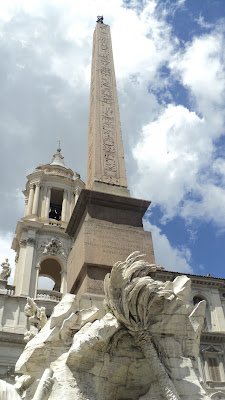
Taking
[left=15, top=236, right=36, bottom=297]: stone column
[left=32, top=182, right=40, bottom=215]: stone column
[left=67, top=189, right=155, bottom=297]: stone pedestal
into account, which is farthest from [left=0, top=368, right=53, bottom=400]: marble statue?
[left=32, top=182, right=40, bottom=215]: stone column

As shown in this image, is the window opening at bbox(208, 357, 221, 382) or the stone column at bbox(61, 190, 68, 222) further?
the stone column at bbox(61, 190, 68, 222)

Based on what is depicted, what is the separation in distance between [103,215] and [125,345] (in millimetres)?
2736

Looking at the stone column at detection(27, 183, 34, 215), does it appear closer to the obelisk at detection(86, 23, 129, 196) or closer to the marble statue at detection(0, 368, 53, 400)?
the obelisk at detection(86, 23, 129, 196)

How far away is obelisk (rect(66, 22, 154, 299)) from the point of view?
7184mm

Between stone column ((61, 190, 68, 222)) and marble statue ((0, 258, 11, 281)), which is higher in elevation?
stone column ((61, 190, 68, 222))

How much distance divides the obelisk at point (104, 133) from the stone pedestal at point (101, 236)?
0.51m

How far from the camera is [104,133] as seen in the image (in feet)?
33.2

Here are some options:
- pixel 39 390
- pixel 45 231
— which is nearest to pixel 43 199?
pixel 45 231

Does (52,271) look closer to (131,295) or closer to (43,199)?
(43,199)

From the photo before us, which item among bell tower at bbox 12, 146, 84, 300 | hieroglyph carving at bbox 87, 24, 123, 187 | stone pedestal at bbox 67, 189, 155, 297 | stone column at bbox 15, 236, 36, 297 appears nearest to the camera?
stone pedestal at bbox 67, 189, 155, 297

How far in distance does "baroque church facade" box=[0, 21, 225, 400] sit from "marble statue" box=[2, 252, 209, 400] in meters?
0.64

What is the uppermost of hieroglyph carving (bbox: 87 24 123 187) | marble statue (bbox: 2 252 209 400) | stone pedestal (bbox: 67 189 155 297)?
hieroglyph carving (bbox: 87 24 123 187)

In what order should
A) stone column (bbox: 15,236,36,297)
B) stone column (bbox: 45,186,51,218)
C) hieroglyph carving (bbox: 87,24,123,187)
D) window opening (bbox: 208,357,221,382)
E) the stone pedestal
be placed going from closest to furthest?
the stone pedestal, hieroglyph carving (bbox: 87,24,123,187), window opening (bbox: 208,357,221,382), stone column (bbox: 15,236,36,297), stone column (bbox: 45,186,51,218)

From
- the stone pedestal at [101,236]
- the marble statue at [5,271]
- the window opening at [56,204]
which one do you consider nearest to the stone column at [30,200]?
the window opening at [56,204]
